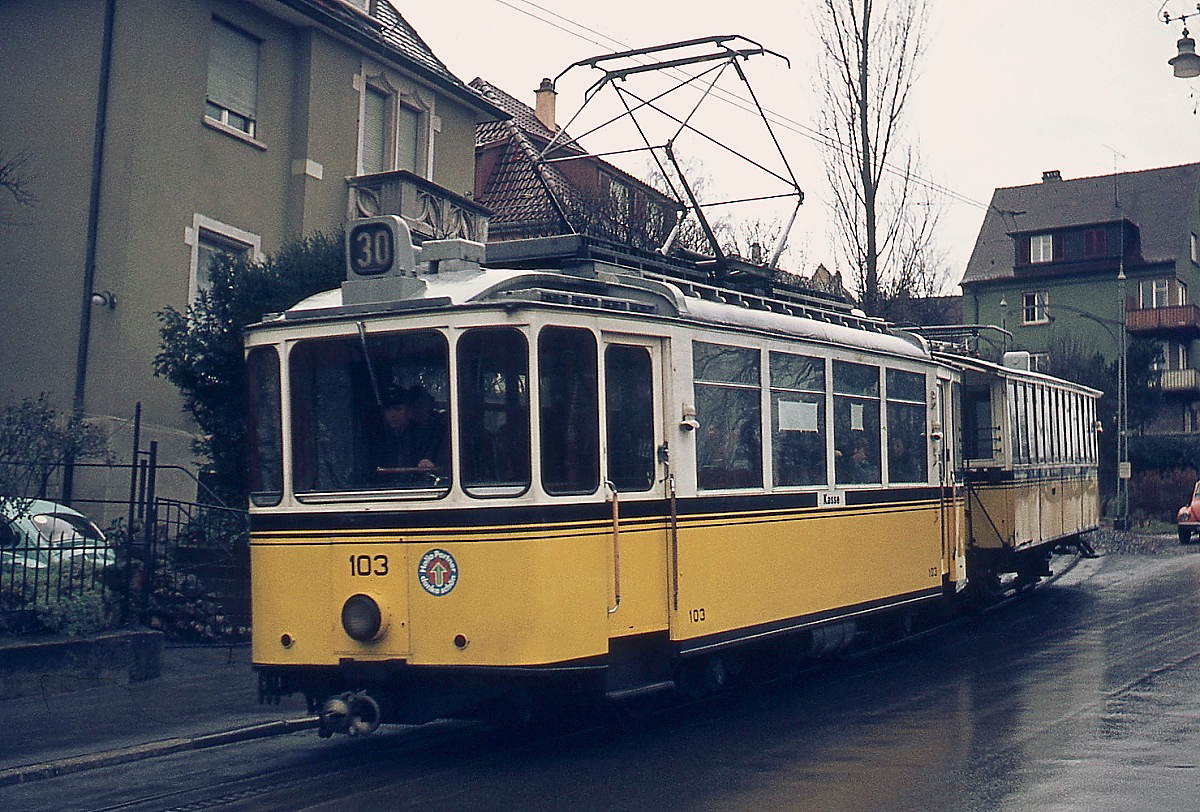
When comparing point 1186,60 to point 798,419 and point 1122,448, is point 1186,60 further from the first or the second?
point 1122,448

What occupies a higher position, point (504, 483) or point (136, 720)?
point (504, 483)

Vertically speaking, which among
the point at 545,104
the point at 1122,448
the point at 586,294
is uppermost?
the point at 545,104

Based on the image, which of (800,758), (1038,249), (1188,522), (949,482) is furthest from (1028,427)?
(1038,249)

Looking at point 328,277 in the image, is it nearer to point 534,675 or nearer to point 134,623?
point 134,623

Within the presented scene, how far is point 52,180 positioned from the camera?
1939 cm

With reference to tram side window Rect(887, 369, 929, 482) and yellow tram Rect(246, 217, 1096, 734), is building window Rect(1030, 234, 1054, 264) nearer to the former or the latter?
tram side window Rect(887, 369, 929, 482)

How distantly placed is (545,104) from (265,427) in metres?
34.4

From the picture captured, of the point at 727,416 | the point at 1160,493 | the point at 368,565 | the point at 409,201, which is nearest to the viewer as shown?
the point at 368,565

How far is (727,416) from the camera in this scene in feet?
33.3

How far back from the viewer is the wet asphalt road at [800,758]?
7598 millimetres

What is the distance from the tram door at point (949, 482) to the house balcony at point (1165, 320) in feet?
164

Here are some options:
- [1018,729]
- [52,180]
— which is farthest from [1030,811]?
[52,180]

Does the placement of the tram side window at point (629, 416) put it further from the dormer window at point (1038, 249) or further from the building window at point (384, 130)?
the dormer window at point (1038, 249)

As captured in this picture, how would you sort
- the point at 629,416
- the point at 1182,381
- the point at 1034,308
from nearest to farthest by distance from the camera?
the point at 629,416 < the point at 1182,381 < the point at 1034,308
